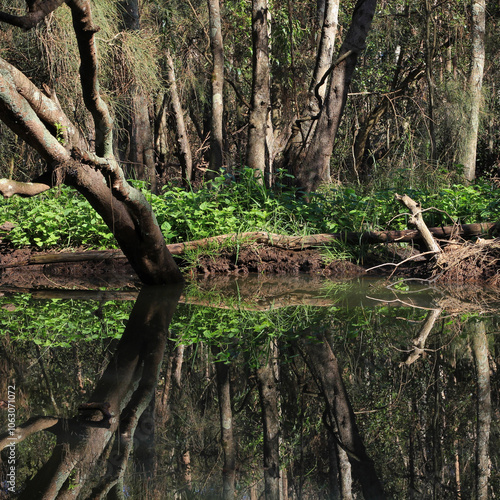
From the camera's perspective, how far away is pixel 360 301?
538cm

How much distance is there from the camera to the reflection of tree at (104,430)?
6.98ft

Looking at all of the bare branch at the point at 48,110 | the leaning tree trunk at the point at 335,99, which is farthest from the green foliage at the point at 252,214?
the bare branch at the point at 48,110

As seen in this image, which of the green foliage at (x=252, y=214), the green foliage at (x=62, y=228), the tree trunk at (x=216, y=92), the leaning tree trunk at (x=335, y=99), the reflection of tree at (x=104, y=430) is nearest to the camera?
the reflection of tree at (x=104, y=430)

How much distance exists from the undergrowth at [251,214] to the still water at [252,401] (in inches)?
97.5

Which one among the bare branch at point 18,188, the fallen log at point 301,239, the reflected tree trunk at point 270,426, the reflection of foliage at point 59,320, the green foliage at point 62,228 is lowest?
the reflected tree trunk at point 270,426

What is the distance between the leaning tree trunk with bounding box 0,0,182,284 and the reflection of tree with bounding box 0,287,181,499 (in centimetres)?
170

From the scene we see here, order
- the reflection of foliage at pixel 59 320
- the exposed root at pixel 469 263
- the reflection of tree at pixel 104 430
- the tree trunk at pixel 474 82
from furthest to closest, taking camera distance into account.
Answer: the tree trunk at pixel 474 82 < the exposed root at pixel 469 263 < the reflection of foliage at pixel 59 320 < the reflection of tree at pixel 104 430

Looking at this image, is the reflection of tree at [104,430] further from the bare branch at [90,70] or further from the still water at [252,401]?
the bare branch at [90,70]

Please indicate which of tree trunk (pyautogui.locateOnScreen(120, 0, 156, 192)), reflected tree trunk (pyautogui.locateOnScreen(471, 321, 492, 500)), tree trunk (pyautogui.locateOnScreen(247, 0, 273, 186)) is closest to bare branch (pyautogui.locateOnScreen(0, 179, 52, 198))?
reflected tree trunk (pyautogui.locateOnScreen(471, 321, 492, 500))

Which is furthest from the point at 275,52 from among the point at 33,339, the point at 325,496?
the point at 325,496

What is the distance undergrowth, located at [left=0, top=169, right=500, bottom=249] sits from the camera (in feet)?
24.7

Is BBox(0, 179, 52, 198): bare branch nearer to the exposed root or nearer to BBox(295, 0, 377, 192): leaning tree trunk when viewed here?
the exposed root

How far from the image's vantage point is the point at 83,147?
16.9 feet

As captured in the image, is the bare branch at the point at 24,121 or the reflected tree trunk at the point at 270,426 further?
the bare branch at the point at 24,121
